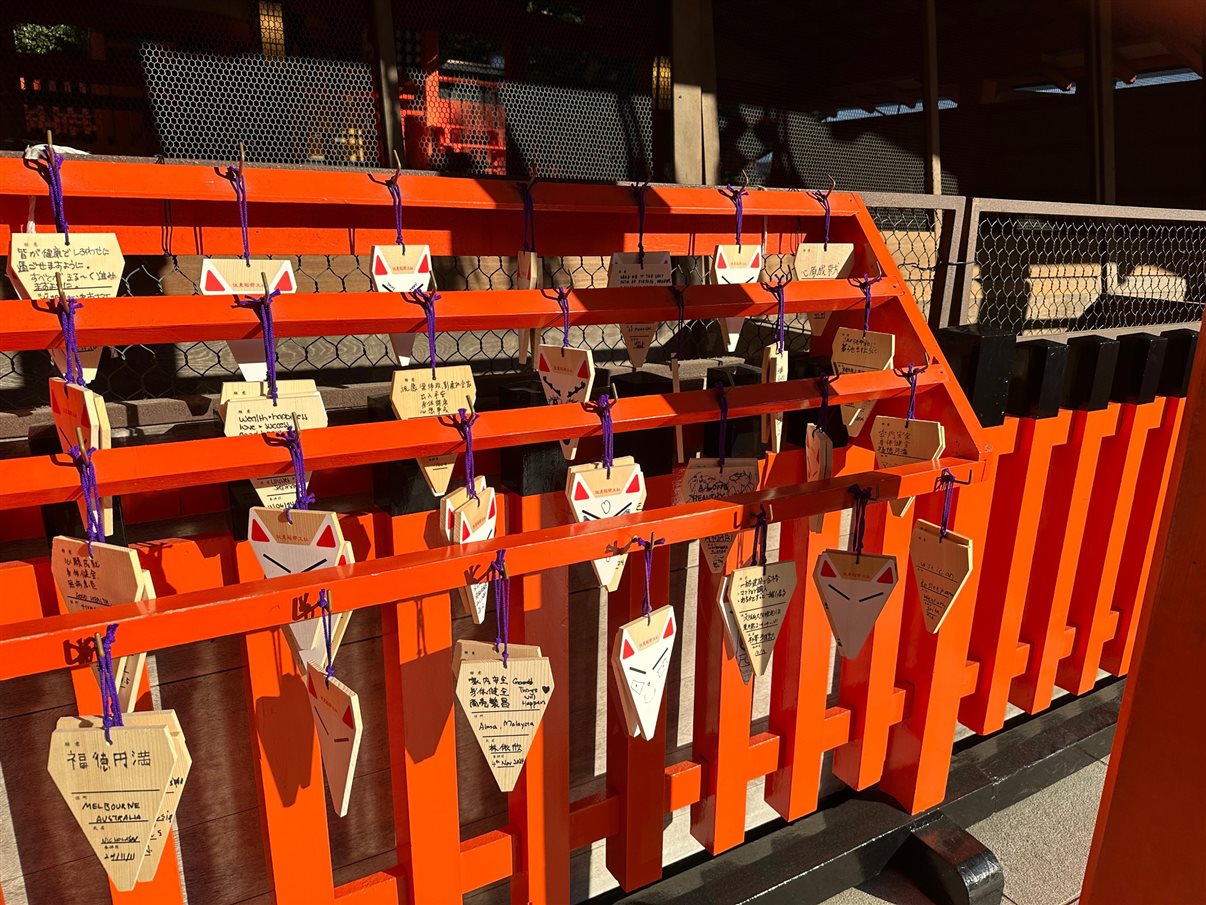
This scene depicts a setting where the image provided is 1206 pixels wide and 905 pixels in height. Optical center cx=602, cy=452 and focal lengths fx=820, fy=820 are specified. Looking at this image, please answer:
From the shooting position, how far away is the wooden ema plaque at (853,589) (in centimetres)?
143

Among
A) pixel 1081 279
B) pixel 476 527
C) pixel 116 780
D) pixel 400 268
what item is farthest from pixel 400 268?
pixel 1081 279

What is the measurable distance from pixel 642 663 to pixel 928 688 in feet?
3.81

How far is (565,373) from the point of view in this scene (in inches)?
52.9

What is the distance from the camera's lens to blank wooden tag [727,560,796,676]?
1.37 metres

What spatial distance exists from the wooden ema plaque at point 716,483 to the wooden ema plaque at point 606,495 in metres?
0.17

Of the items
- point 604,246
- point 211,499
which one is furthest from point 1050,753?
point 211,499

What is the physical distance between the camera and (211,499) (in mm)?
1437

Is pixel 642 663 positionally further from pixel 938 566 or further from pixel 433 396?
pixel 938 566

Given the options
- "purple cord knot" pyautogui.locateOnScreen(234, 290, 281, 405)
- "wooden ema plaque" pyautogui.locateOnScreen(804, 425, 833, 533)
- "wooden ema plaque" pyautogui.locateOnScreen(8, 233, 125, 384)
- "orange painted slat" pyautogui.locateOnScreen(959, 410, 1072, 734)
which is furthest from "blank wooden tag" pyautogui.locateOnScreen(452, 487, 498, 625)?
"orange painted slat" pyautogui.locateOnScreen(959, 410, 1072, 734)

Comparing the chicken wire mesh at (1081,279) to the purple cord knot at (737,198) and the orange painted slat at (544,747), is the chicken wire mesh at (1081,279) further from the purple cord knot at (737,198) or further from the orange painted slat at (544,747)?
the orange painted slat at (544,747)

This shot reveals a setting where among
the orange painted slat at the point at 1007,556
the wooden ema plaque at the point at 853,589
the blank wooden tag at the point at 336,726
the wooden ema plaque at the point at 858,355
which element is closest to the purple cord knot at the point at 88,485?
the blank wooden tag at the point at 336,726

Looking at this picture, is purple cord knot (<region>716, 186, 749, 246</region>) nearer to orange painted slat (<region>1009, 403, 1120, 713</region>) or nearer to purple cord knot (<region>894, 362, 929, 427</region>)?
purple cord knot (<region>894, 362, 929, 427</region>)

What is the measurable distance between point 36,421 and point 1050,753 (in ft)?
8.87

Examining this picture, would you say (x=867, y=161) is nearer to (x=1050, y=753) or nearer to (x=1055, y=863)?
(x=1050, y=753)
